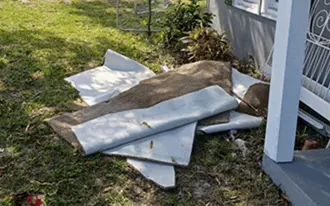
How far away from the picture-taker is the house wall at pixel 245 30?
426cm

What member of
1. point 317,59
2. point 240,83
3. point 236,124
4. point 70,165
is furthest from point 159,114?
point 317,59

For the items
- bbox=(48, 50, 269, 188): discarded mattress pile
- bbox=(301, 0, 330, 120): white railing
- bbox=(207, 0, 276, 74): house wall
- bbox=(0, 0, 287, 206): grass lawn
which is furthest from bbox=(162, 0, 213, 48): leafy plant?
bbox=(301, 0, 330, 120): white railing

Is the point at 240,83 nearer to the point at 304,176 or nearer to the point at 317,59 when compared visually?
the point at 317,59

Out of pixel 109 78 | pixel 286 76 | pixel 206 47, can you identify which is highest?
pixel 286 76

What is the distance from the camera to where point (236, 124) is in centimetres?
311

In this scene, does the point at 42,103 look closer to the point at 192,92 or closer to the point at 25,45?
the point at 192,92

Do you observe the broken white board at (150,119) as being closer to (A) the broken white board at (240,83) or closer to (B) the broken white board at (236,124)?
(B) the broken white board at (236,124)

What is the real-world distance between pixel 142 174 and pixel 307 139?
1.27 metres

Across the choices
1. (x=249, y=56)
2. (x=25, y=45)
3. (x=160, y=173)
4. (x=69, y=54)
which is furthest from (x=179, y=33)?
(x=160, y=173)

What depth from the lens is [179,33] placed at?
5305mm

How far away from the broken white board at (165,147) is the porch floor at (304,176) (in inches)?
21.8

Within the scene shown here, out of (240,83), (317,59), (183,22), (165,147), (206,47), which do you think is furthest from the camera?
(183,22)

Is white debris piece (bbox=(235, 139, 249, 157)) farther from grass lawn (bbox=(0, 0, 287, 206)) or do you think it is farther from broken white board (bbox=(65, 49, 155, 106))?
broken white board (bbox=(65, 49, 155, 106))

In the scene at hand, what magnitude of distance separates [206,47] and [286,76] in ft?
7.74
